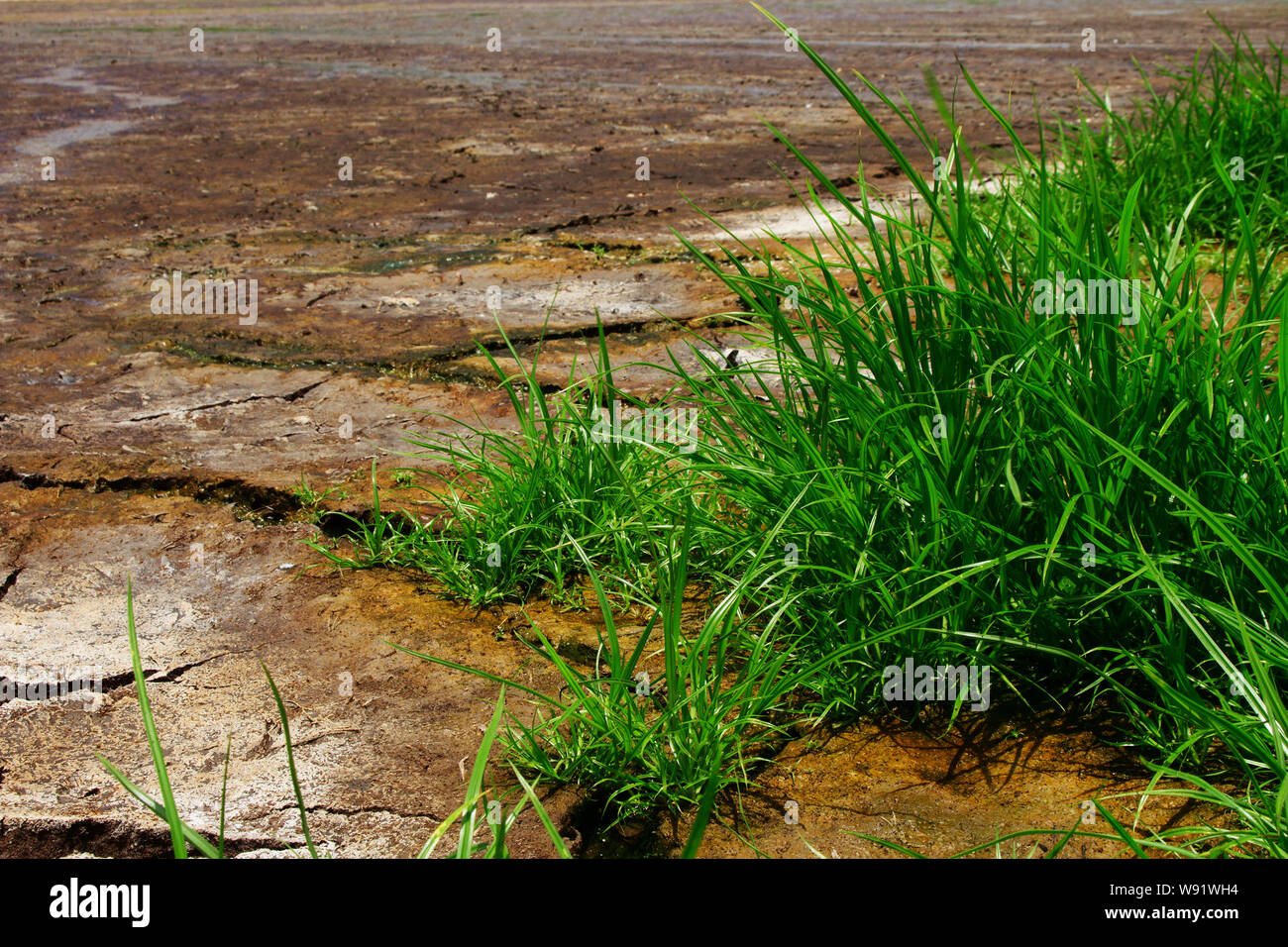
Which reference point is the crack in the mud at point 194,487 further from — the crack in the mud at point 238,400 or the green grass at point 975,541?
the green grass at point 975,541

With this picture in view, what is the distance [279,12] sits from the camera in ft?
57.0

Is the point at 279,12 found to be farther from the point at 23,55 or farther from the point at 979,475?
the point at 979,475

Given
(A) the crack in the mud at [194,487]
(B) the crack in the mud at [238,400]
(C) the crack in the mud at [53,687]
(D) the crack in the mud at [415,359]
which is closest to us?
(C) the crack in the mud at [53,687]

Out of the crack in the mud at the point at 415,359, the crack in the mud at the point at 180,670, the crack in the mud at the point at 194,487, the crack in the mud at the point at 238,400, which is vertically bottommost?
the crack in the mud at the point at 180,670

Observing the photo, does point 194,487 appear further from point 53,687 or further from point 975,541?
point 975,541

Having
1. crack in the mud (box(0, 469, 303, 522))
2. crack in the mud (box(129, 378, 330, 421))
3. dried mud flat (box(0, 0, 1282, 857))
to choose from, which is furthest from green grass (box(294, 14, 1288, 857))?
crack in the mud (box(129, 378, 330, 421))

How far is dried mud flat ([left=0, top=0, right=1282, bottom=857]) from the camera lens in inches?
63.6

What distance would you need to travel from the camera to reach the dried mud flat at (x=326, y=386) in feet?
5.30

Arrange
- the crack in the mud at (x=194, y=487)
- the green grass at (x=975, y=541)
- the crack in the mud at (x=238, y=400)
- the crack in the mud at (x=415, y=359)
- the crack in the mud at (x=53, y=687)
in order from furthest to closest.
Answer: the crack in the mud at (x=415, y=359) < the crack in the mud at (x=238, y=400) < the crack in the mud at (x=194, y=487) < the crack in the mud at (x=53, y=687) < the green grass at (x=975, y=541)

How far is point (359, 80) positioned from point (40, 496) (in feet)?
24.6

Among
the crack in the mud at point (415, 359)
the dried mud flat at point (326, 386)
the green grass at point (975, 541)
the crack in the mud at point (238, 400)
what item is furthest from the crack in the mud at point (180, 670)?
the crack in the mud at point (415, 359)

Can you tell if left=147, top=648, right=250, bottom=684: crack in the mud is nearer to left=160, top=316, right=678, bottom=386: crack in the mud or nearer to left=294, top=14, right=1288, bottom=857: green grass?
left=294, top=14, right=1288, bottom=857: green grass

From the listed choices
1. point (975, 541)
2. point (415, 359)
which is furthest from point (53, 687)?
point (415, 359)
